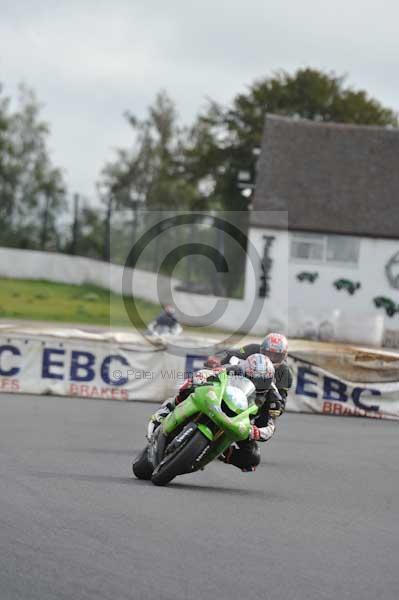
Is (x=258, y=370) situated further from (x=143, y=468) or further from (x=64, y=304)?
(x=64, y=304)

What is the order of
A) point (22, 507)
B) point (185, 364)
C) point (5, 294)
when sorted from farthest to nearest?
point (5, 294) → point (185, 364) → point (22, 507)

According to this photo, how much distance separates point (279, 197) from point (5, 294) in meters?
11.2

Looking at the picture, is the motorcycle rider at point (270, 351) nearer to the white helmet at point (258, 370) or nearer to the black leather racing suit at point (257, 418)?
the black leather racing suit at point (257, 418)

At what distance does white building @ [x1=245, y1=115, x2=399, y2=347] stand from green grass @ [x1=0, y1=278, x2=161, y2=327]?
16.6ft

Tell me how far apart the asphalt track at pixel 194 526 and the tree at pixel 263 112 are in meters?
→ 45.0

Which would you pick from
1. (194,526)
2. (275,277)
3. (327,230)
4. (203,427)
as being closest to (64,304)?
(275,277)

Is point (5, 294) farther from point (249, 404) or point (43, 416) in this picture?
point (249, 404)

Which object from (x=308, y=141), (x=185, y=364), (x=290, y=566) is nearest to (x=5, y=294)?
(x=308, y=141)

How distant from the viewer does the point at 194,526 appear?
8406 mm

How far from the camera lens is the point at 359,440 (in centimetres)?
1619

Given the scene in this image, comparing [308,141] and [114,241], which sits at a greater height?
[308,141]

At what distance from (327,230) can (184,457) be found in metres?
35.1

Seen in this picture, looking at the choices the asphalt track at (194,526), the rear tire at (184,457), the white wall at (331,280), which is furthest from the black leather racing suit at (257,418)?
the white wall at (331,280)

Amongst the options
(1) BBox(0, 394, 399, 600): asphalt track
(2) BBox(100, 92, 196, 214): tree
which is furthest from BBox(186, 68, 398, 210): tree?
(1) BBox(0, 394, 399, 600): asphalt track
